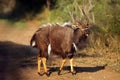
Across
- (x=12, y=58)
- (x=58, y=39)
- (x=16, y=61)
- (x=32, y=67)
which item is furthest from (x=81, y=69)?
(x=12, y=58)

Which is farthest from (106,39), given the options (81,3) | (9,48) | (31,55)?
(9,48)

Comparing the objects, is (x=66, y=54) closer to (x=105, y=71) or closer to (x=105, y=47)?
(x=105, y=71)

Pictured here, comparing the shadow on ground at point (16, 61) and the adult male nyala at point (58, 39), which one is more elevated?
the adult male nyala at point (58, 39)

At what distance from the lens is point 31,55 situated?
16.4 m

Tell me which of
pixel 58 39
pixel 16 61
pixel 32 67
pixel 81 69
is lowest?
pixel 81 69

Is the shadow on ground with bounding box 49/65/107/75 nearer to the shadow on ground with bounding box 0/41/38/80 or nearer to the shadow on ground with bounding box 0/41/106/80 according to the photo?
the shadow on ground with bounding box 0/41/106/80

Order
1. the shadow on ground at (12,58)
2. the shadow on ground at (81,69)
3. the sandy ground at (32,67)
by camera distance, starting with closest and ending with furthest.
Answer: the sandy ground at (32,67) → the shadow on ground at (12,58) → the shadow on ground at (81,69)

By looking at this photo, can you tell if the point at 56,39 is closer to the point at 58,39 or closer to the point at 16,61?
the point at 58,39

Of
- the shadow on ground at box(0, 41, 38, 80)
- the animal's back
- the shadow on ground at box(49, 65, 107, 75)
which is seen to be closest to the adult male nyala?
the animal's back

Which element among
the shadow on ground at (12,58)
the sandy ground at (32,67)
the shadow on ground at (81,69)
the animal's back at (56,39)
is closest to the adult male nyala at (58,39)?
the animal's back at (56,39)

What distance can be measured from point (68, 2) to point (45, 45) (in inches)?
317

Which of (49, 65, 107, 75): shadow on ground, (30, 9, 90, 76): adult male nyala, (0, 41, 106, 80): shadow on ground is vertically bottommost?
(49, 65, 107, 75): shadow on ground

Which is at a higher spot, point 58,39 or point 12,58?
point 58,39

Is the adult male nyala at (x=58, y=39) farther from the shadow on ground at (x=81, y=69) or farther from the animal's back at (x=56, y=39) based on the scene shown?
the shadow on ground at (x=81, y=69)
